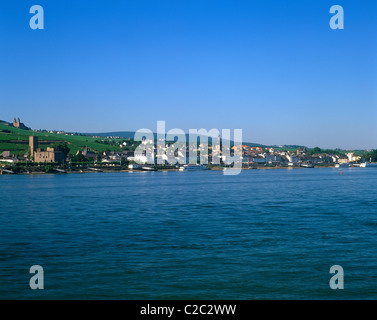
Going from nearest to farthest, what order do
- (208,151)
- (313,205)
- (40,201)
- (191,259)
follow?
(191,259), (313,205), (40,201), (208,151)

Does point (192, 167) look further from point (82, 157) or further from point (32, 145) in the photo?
point (32, 145)

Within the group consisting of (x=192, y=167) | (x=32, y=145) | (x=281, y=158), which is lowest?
(x=192, y=167)

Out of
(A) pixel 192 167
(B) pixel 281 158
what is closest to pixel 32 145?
(A) pixel 192 167

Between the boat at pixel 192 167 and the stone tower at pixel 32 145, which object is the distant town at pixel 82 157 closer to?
the stone tower at pixel 32 145

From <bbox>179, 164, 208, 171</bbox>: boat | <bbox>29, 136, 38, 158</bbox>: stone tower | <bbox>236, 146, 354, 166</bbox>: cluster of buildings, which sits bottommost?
<bbox>179, 164, 208, 171</bbox>: boat

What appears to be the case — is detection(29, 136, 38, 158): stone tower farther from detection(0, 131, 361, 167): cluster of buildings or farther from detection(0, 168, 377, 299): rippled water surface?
detection(0, 168, 377, 299): rippled water surface

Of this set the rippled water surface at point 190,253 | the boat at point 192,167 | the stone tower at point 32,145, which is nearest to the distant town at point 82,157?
the stone tower at point 32,145

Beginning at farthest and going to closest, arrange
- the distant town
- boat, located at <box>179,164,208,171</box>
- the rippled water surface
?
1. boat, located at <box>179,164,208,171</box>
2. the distant town
3. the rippled water surface

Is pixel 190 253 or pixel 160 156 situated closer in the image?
pixel 190 253

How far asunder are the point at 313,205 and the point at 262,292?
1888cm

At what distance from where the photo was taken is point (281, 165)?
140000 millimetres

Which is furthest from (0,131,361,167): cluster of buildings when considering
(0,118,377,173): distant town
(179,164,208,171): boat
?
(179,164,208,171): boat
